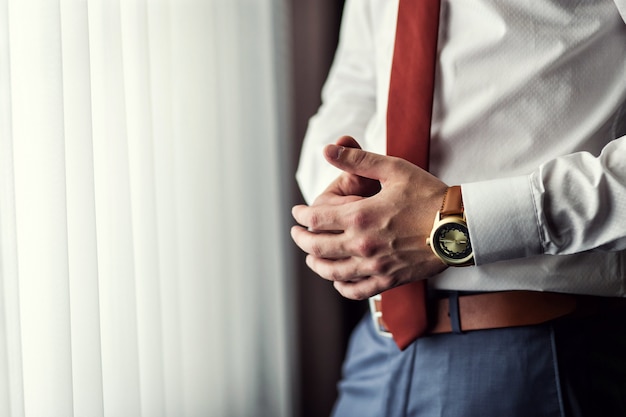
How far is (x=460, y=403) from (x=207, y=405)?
1.98ft

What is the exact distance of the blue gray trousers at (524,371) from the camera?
810 mm

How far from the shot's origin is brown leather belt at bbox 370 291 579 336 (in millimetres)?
808

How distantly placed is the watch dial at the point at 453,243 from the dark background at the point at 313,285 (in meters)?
0.83

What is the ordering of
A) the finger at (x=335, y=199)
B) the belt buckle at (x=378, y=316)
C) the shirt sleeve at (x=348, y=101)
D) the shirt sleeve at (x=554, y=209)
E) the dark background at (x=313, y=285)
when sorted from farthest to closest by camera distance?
the dark background at (x=313, y=285)
the shirt sleeve at (x=348, y=101)
the belt buckle at (x=378, y=316)
the finger at (x=335, y=199)
the shirt sleeve at (x=554, y=209)

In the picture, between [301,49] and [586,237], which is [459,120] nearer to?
[586,237]

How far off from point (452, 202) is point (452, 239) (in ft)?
0.15

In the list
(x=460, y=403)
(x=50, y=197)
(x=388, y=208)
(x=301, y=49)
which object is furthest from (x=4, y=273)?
(x=301, y=49)

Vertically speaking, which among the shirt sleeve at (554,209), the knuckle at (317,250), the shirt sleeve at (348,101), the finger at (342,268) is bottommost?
the finger at (342,268)

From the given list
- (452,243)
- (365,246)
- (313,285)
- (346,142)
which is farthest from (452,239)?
(313,285)

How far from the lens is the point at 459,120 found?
2.76 feet

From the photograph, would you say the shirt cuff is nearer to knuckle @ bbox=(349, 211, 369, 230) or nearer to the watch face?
the watch face

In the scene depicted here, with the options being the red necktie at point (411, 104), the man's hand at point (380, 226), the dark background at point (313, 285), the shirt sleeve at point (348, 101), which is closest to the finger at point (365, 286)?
the man's hand at point (380, 226)

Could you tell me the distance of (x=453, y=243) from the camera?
2.34 ft

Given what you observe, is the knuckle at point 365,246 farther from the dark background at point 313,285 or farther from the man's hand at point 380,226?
the dark background at point 313,285
